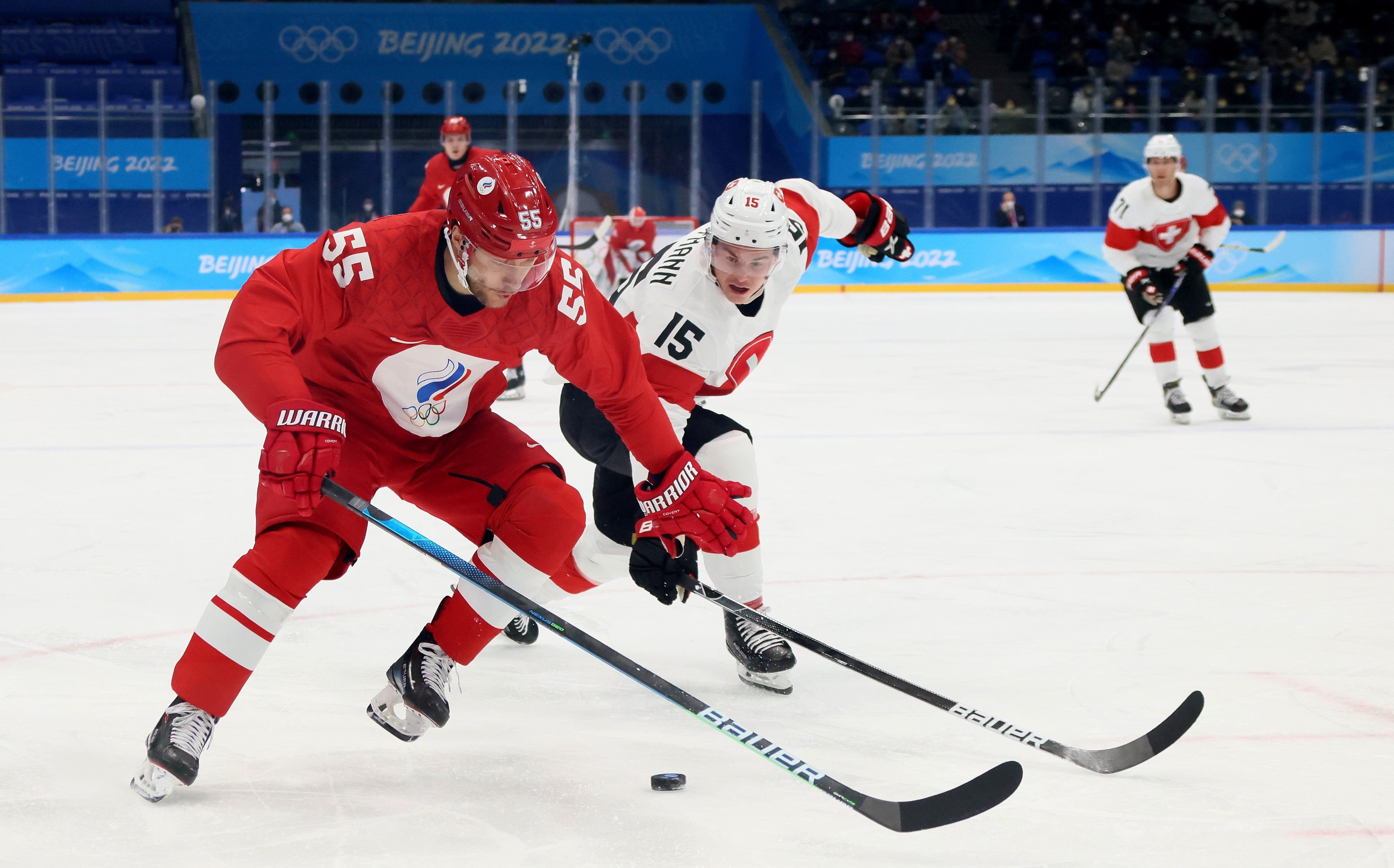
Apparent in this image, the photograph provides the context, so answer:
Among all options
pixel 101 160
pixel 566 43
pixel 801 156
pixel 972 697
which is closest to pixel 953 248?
pixel 801 156

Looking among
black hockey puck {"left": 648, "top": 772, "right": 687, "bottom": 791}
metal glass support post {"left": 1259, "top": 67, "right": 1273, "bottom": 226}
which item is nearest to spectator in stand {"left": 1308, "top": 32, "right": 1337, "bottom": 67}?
metal glass support post {"left": 1259, "top": 67, "right": 1273, "bottom": 226}

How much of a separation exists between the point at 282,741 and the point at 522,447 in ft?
2.14

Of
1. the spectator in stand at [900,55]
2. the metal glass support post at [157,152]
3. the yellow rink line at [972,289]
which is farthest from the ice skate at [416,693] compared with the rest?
the spectator in stand at [900,55]

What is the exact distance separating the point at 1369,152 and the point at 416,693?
610 inches

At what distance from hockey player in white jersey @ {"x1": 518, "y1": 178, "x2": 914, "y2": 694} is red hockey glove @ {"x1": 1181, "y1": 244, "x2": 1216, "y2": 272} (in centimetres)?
405

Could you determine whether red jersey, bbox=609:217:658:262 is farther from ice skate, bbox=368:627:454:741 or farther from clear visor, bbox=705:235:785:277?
ice skate, bbox=368:627:454:741

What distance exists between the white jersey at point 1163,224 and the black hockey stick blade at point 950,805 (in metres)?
4.84

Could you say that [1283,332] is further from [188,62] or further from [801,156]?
[188,62]

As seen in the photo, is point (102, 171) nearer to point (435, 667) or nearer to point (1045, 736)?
point (435, 667)

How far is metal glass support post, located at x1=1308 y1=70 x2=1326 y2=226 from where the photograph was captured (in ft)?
48.7

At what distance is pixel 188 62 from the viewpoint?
1770 centimetres

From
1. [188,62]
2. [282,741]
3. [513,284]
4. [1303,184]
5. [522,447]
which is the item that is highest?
[188,62]

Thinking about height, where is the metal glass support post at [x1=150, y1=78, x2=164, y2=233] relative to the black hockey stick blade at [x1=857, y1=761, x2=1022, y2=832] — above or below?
above

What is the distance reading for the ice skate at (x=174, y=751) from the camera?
1968 mm
